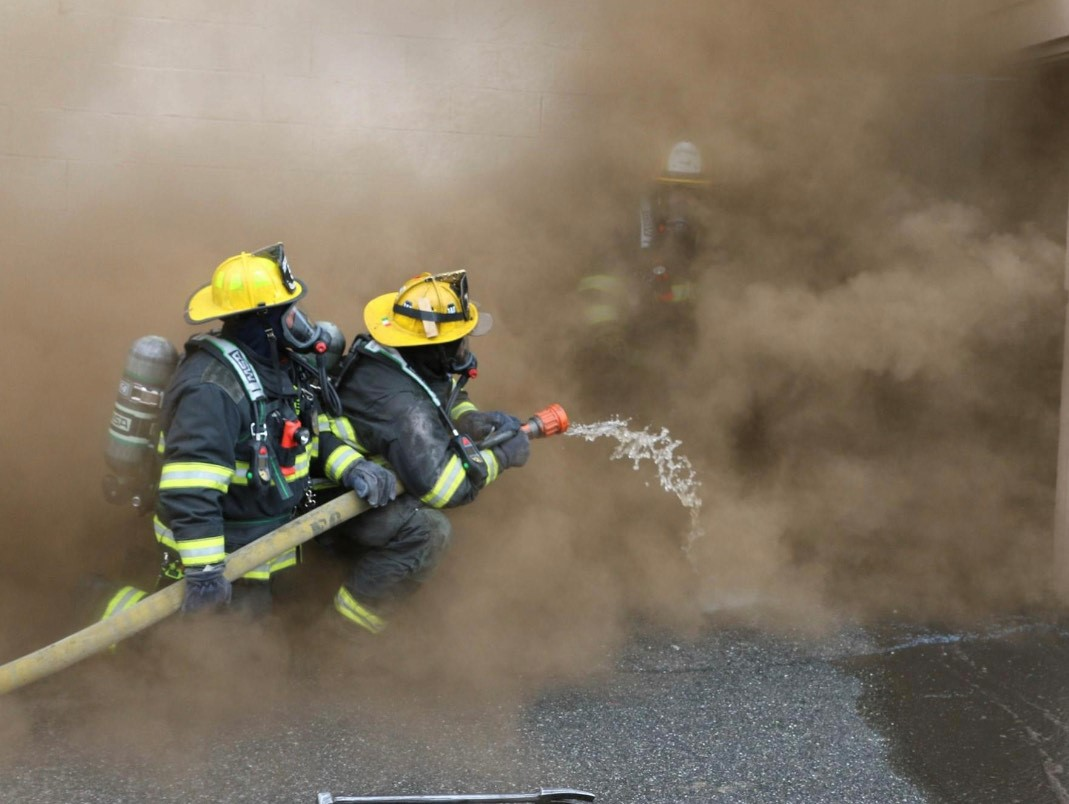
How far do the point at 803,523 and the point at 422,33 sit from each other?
3084 millimetres

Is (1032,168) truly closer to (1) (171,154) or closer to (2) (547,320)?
(2) (547,320)

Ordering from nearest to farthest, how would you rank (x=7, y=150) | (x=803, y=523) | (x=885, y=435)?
1. (x=7, y=150)
2. (x=803, y=523)
3. (x=885, y=435)

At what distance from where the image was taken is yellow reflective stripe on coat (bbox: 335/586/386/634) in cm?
398

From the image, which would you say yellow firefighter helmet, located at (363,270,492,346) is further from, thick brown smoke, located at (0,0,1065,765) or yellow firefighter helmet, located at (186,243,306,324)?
thick brown smoke, located at (0,0,1065,765)

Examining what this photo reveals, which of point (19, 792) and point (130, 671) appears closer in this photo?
point (19, 792)

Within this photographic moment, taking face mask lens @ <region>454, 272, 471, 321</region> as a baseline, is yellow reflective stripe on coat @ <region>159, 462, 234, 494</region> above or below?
below

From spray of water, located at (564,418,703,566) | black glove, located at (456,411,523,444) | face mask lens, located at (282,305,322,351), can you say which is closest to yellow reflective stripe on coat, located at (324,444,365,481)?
face mask lens, located at (282,305,322,351)

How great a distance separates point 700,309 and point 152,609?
11.1ft

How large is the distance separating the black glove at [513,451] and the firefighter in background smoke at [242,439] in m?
0.45

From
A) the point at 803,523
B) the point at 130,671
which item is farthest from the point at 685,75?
the point at 130,671

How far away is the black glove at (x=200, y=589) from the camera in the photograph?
330cm

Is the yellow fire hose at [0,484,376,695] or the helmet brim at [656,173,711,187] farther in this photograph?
the helmet brim at [656,173,711,187]

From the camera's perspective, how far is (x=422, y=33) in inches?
209

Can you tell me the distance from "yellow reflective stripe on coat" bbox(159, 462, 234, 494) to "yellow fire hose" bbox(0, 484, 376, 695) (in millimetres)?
282
